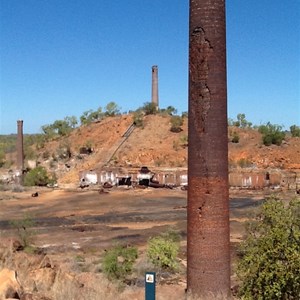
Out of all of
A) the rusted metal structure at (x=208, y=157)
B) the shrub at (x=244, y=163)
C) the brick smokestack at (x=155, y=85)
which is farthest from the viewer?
the brick smokestack at (x=155, y=85)

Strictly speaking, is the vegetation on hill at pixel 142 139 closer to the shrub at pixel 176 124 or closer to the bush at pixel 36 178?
the shrub at pixel 176 124

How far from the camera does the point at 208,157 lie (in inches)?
391

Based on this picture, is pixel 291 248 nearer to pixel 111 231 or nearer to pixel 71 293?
pixel 71 293

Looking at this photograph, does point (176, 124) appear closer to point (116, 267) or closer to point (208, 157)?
point (116, 267)

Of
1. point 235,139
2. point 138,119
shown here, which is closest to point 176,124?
point 138,119

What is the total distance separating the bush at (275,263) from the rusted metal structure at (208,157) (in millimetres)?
1614

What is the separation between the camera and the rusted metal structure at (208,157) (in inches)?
391

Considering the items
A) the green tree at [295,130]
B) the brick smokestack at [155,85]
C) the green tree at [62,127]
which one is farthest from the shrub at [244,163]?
the green tree at [62,127]

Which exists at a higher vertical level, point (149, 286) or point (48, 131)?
point (48, 131)

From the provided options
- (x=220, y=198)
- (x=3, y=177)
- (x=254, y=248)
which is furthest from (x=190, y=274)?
(x=3, y=177)

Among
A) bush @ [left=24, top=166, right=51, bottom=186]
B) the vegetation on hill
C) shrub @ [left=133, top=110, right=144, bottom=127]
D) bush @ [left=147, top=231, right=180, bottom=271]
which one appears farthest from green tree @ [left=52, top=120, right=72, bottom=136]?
bush @ [left=147, top=231, right=180, bottom=271]

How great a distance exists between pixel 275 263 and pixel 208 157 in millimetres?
2944

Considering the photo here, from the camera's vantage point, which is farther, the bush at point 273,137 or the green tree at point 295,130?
the green tree at point 295,130

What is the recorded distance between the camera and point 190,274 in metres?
10.2
